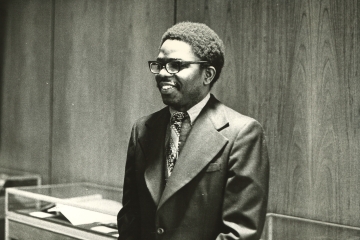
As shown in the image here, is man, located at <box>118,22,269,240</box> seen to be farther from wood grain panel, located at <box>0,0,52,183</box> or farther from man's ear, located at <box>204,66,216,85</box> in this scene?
wood grain panel, located at <box>0,0,52,183</box>

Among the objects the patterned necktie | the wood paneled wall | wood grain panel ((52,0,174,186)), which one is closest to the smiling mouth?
the patterned necktie

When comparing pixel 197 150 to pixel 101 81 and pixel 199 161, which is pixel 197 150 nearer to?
pixel 199 161

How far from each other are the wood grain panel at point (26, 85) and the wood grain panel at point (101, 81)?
0.56ft

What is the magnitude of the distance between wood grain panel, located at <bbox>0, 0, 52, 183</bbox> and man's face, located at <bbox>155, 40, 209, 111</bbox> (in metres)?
2.83

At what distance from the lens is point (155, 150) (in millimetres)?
1777

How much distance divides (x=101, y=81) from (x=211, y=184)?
93.0 inches

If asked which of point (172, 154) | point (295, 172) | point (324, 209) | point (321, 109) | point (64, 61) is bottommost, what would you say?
point (324, 209)

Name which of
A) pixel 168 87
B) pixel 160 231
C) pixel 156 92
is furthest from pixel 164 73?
pixel 156 92

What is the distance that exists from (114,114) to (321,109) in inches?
69.5

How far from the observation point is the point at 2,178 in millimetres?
4168

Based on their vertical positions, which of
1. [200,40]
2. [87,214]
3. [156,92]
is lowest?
[87,214]

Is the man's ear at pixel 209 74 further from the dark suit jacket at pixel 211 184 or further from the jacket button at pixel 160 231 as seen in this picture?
the jacket button at pixel 160 231

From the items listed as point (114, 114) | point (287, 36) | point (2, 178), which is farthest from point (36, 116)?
point (287, 36)

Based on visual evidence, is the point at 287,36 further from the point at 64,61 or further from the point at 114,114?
the point at 64,61
